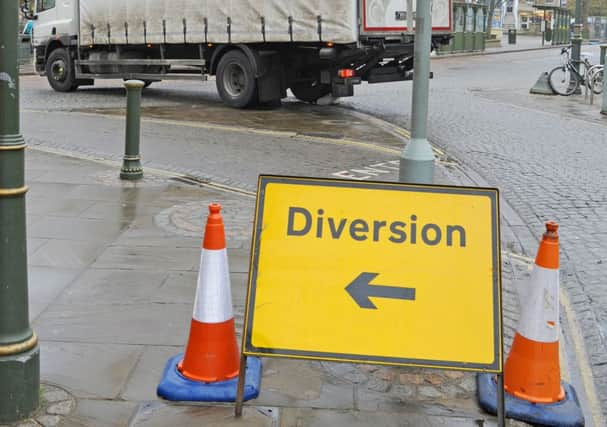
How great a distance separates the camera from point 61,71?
62.6 feet

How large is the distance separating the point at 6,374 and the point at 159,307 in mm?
1507

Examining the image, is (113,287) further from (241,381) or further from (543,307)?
(543,307)

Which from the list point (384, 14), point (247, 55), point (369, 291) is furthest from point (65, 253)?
point (247, 55)

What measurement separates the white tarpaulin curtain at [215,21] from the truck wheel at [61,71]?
0.98 meters

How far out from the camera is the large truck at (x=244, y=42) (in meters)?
13.9

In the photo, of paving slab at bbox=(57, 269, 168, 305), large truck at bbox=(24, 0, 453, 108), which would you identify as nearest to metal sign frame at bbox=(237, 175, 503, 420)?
paving slab at bbox=(57, 269, 168, 305)

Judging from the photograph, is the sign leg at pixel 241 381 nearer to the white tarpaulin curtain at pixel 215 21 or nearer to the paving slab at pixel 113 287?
the paving slab at pixel 113 287

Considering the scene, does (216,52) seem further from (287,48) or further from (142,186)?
(142,186)

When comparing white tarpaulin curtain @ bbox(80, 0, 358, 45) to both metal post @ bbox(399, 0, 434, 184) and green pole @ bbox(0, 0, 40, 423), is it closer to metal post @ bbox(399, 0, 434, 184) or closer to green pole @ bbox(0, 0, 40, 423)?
metal post @ bbox(399, 0, 434, 184)

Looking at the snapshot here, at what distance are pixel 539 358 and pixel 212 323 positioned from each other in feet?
4.80

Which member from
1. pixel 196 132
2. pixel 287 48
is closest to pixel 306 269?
pixel 196 132

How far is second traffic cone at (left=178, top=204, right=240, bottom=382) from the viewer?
143 inches

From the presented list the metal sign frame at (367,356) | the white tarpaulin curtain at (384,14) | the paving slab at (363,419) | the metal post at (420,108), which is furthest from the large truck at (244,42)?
the paving slab at (363,419)

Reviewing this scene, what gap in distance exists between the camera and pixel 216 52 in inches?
625
